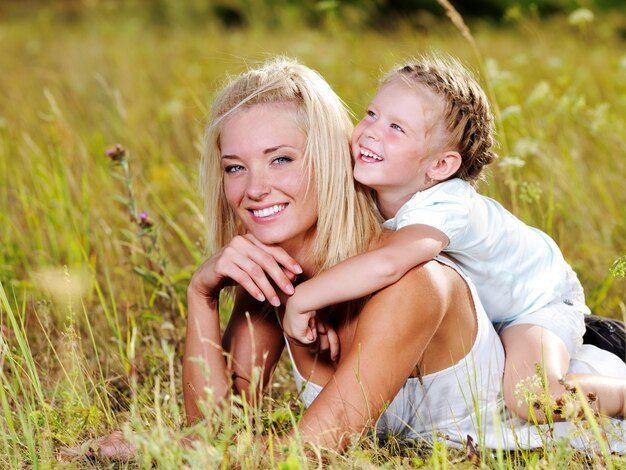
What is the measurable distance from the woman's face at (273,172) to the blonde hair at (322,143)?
25 millimetres

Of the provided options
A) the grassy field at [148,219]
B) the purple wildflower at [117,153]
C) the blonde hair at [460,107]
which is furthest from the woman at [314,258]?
the purple wildflower at [117,153]

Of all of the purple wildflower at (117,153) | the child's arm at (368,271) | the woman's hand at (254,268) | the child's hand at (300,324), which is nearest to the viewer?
the child's arm at (368,271)

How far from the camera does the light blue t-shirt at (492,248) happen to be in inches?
87.4

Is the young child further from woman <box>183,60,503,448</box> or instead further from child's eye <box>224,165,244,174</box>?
child's eye <box>224,165,244,174</box>

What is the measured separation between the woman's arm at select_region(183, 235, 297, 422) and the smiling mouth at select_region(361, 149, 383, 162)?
0.33 meters

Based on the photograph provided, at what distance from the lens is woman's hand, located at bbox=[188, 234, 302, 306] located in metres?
2.29

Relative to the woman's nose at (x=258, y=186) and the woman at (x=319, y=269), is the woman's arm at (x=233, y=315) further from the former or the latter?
the woman's nose at (x=258, y=186)

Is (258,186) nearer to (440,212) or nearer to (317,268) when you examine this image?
(317,268)

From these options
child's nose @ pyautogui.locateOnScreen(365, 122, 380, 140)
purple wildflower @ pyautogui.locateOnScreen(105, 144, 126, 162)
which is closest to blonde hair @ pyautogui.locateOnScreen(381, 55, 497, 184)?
child's nose @ pyautogui.locateOnScreen(365, 122, 380, 140)

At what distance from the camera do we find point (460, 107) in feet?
7.68

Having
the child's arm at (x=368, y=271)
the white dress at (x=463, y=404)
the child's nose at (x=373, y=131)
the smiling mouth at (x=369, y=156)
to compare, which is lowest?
the white dress at (x=463, y=404)

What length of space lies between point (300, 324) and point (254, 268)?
23 cm

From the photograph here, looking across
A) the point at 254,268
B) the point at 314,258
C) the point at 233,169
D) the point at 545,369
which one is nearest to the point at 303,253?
the point at 314,258

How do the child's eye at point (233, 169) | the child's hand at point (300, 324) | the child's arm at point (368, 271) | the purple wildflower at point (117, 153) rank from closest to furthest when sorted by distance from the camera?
the child's arm at point (368, 271), the child's hand at point (300, 324), the child's eye at point (233, 169), the purple wildflower at point (117, 153)
